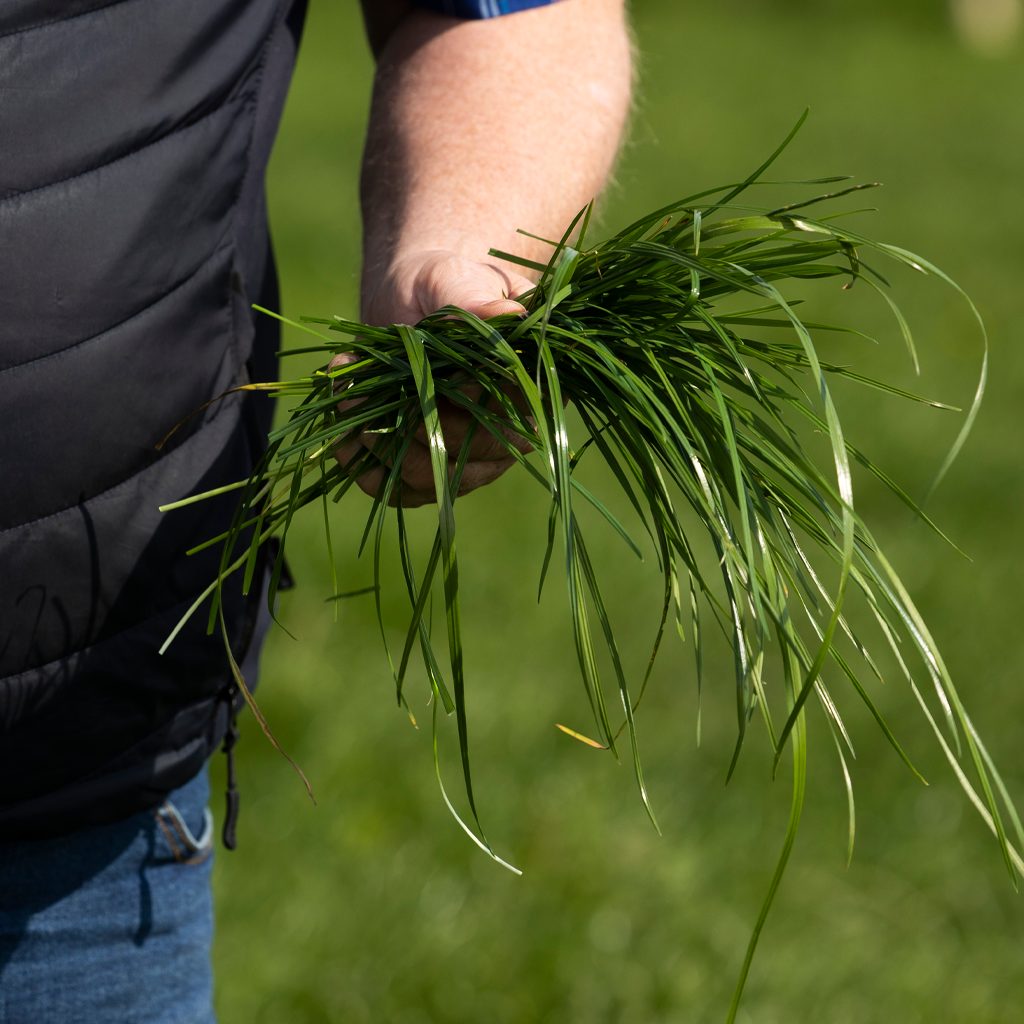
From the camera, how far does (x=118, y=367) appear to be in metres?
0.84

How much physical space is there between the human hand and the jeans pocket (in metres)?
0.42

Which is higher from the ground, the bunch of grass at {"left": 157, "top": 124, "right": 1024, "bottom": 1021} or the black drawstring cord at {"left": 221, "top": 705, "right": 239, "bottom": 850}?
the bunch of grass at {"left": 157, "top": 124, "right": 1024, "bottom": 1021}

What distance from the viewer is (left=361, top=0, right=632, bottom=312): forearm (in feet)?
3.14

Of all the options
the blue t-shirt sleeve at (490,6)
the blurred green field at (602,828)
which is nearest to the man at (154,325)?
the blue t-shirt sleeve at (490,6)

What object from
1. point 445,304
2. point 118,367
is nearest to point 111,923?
point 118,367

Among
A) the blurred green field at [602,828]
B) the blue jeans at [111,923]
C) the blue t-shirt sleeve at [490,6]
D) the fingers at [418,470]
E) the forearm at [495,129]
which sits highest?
the blue t-shirt sleeve at [490,6]

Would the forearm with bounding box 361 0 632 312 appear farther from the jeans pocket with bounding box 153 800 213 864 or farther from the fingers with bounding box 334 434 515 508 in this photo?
the jeans pocket with bounding box 153 800 213 864

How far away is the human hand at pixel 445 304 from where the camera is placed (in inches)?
32.7

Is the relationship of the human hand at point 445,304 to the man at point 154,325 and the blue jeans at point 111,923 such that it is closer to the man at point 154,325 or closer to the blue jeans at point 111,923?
the man at point 154,325

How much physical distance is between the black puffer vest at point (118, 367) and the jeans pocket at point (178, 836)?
0.15 feet

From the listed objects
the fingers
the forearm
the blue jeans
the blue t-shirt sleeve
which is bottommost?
the blue jeans

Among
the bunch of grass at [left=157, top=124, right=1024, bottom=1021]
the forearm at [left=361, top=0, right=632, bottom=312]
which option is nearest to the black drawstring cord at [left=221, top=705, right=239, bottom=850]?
the bunch of grass at [left=157, top=124, right=1024, bottom=1021]

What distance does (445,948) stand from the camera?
1.79 meters

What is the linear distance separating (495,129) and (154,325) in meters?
0.36
